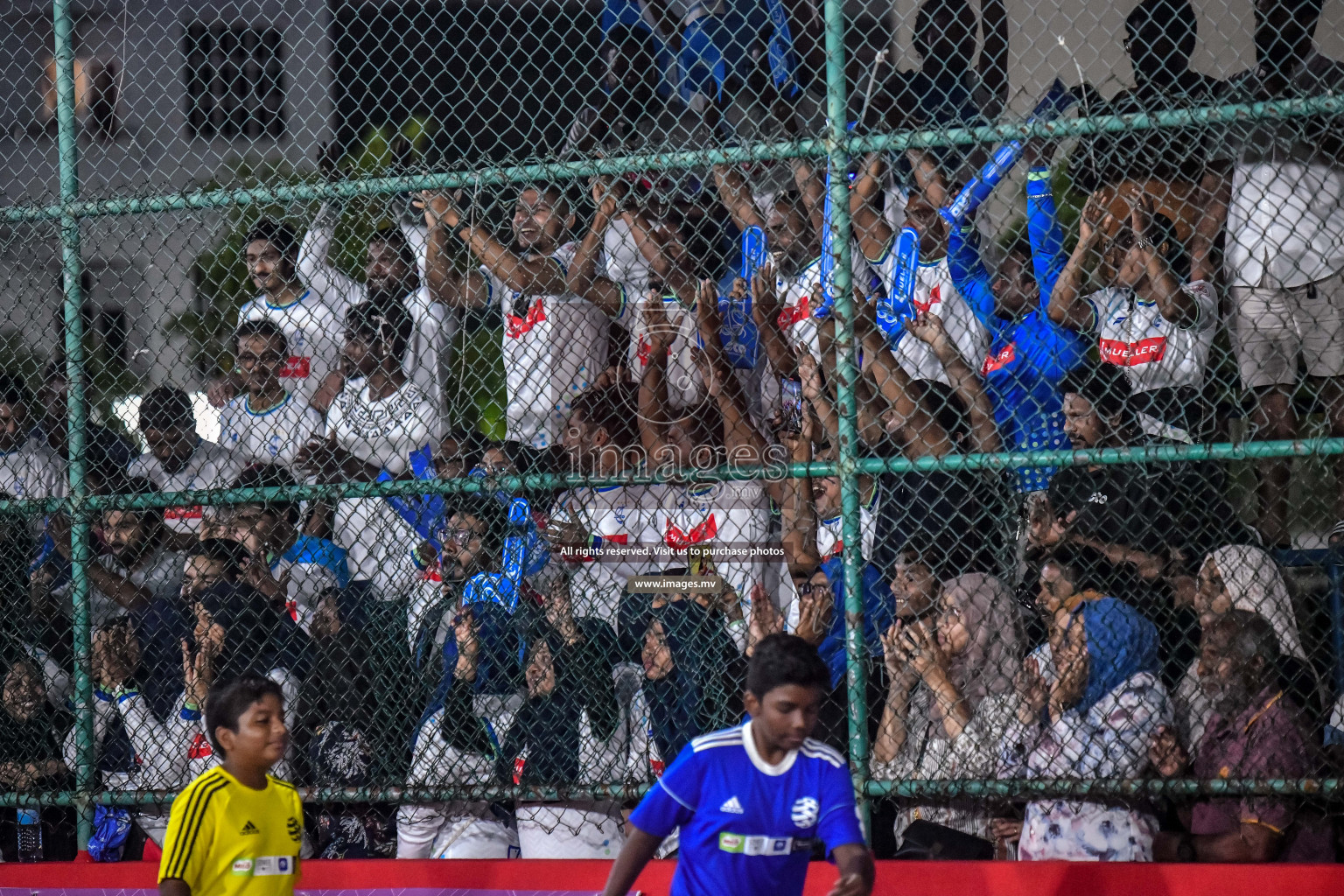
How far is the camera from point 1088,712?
4.08m

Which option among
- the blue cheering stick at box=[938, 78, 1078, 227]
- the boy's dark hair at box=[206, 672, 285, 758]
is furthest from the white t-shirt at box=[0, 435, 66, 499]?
the blue cheering stick at box=[938, 78, 1078, 227]

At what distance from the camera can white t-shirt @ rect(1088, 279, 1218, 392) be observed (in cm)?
453

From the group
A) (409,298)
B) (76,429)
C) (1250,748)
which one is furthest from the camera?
(409,298)

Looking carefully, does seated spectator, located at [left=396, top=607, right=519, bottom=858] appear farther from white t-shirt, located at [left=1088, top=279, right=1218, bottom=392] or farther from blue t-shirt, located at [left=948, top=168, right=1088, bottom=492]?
white t-shirt, located at [left=1088, top=279, right=1218, bottom=392]

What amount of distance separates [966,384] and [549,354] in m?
1.56

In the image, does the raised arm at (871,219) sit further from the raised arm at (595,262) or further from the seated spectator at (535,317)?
the seated spectator at (535,317)

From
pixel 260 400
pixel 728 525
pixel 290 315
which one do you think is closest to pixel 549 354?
pixel 728 525

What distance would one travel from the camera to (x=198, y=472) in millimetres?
5445

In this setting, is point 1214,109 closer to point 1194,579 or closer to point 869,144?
point 869,144

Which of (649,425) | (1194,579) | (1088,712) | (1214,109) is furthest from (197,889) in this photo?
(1214,109)

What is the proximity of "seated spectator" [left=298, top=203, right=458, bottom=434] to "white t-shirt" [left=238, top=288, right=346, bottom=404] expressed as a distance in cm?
6

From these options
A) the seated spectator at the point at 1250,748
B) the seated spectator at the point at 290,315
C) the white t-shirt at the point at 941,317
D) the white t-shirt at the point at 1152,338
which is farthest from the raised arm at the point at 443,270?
the seated spectator at the point at 1250,748

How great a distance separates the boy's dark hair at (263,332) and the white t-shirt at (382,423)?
40 centimetres

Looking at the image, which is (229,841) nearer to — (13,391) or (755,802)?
(755,802)
